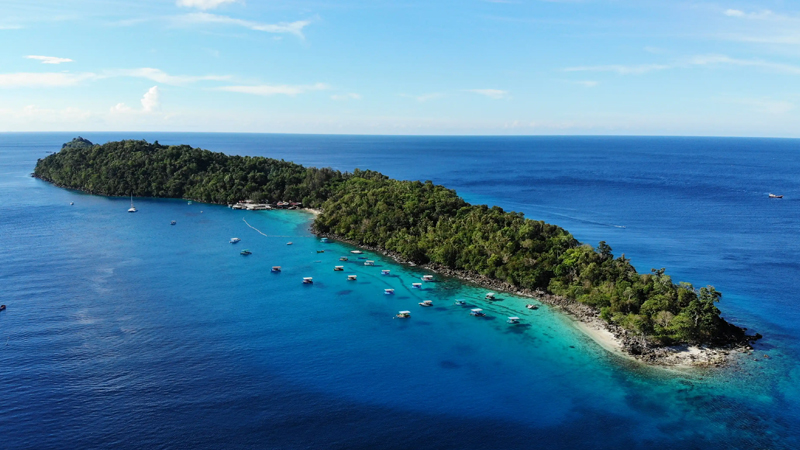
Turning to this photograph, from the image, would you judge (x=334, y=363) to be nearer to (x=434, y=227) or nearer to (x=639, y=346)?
(x=639, y=346)

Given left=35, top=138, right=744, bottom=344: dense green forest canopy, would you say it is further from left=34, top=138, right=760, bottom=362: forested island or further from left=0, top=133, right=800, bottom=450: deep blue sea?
left=0, top=133, right=800, bottom=450: deep blue sea

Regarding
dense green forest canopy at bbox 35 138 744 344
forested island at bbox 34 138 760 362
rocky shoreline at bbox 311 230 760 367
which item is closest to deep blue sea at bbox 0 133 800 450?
rocky shoreline at bbox 311 230 760 367

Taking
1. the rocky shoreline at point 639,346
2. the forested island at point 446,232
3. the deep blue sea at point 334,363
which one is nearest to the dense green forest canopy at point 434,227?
the forested island at point 446,232

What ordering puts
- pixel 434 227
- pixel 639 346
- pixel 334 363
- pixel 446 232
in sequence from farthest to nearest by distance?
pixel 434 227 < pixel 446 232 < pixel 639 346 < pixel 334 363

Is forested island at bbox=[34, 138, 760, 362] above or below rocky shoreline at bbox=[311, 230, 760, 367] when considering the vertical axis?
above

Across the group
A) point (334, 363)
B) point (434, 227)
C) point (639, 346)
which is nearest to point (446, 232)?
point (434, 227)

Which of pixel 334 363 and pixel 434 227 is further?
pixel 434 227

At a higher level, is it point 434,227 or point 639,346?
point 434,227
